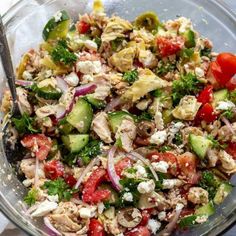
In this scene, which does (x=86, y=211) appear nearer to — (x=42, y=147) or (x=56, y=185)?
(x=56, y=185)

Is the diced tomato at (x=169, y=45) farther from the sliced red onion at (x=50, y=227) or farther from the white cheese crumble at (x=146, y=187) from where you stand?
the sliced red onion at (x=50, y=227)

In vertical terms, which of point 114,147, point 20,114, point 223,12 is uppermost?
point 223,12

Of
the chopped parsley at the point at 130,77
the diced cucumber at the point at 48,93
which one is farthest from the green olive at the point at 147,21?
the diced cucumber at the point at 48,93

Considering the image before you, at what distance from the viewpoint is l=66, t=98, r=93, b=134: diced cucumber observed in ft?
7.70

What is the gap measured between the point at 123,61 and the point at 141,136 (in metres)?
0.36

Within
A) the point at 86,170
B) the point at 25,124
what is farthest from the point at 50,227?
the point at 25,124

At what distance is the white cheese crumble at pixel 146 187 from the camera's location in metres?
2.18

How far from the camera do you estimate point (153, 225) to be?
2232 mm

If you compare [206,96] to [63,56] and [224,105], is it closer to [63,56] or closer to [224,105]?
[224,105]

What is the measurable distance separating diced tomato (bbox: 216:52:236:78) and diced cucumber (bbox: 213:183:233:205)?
0.50 metres

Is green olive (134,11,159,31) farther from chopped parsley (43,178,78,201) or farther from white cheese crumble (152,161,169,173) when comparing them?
chopped parsley (43,178,78,201)

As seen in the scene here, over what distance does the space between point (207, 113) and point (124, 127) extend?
36 centimetres

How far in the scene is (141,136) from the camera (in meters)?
2.34

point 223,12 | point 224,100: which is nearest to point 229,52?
point 223,12
